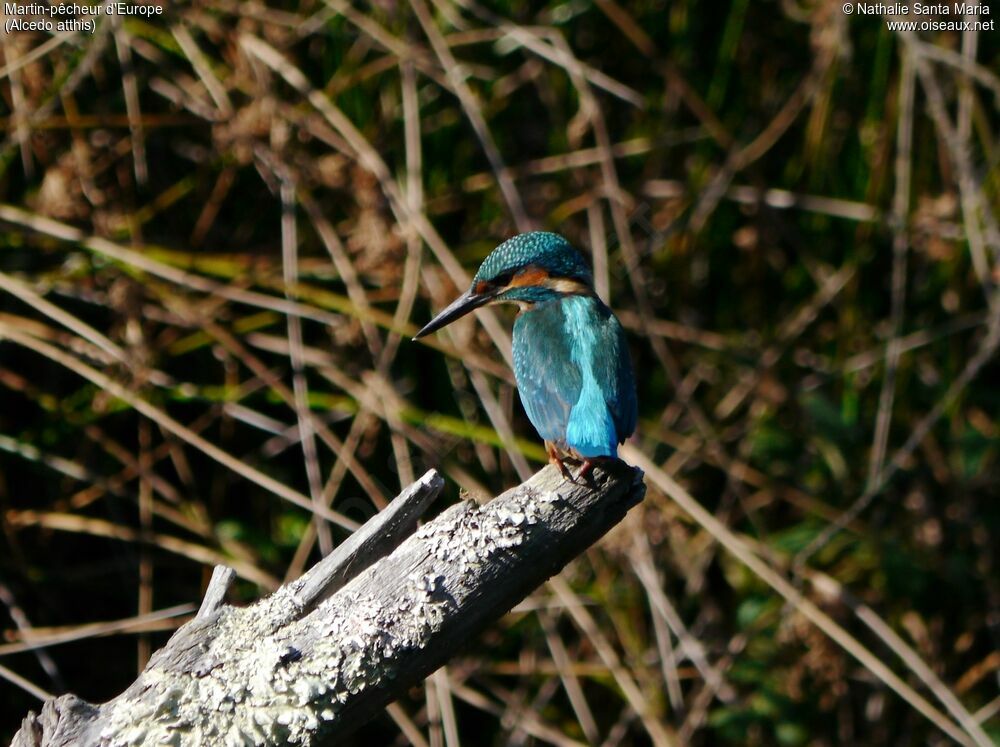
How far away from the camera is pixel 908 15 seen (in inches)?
108

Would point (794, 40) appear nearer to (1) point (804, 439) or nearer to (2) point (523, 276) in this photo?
(1) point (804, 439)

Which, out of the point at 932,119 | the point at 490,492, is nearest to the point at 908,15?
the point at 932,119

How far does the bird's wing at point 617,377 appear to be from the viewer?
182cm

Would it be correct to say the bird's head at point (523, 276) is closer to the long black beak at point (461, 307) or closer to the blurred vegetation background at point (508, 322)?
the long black beak at point (461, 307)

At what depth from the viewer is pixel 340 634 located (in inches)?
48.3

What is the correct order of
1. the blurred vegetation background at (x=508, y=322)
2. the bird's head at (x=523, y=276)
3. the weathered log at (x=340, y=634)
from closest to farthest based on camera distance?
the weathered log at (x=340, y=634)
the bird's head at (x=523, y=276)
the blurred vegetation background at (x=508, y=322)

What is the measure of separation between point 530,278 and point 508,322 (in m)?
0.57

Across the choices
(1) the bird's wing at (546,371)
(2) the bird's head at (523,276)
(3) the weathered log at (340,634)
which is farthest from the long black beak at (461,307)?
(3) the weathered log at (340,634)

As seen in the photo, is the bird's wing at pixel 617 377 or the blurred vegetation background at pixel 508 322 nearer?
the bird's wing at pixel 617 377

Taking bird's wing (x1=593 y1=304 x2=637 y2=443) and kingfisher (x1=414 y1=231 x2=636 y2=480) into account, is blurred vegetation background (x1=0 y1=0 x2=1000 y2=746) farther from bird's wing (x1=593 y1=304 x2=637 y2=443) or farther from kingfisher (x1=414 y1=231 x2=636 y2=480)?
bird's wing (x1=593 y1=304 x2=637 y2=443)

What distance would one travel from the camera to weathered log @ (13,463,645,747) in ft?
3.86

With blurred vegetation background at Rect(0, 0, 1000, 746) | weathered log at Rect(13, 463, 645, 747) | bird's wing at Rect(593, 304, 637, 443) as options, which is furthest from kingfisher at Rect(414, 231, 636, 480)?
blurred vegetation background at Rect(0, 0, 1000, 746)

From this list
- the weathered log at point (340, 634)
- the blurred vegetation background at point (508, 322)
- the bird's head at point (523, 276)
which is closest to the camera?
the weathered log at point (340, 634)

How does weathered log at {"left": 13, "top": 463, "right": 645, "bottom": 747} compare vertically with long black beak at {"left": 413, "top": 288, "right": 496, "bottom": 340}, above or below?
below
